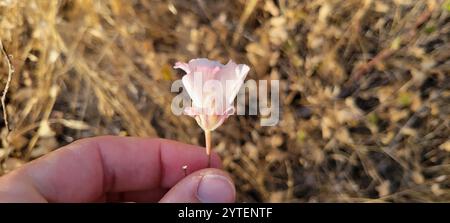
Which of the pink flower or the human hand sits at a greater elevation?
the pink flower

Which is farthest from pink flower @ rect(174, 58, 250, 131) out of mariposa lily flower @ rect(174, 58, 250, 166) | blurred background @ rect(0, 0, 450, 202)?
blurred background @ rect(0, 0, 450, 202)

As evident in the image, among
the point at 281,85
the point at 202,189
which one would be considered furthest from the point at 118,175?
the point at 281,85

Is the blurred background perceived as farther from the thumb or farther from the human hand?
the thumb

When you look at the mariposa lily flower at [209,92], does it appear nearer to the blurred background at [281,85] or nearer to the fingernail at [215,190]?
the fingernail at [215,190]

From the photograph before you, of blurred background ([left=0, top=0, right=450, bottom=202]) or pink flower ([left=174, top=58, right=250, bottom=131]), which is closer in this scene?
pink flower ([left=174, top=58, right=250, bottom=131])

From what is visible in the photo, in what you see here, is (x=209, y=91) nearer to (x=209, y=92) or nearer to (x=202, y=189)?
(x=209, y=92)

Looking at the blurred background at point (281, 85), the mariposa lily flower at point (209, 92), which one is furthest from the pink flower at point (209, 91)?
the blurred background at point (281, 85)
